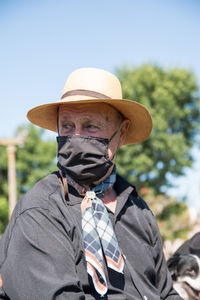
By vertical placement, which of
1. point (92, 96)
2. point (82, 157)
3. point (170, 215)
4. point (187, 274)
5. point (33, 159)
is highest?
point (92, 96)

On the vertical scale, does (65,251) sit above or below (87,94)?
below

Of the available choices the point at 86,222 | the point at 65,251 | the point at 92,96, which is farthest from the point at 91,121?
the point at 65,251

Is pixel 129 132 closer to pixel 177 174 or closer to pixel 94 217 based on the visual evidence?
pixel 94 217

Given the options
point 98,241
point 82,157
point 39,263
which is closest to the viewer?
point 39,263

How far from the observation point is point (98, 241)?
1986mm

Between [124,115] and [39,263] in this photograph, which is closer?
[39,263]

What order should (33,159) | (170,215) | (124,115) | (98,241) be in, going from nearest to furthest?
(98,241), (124,115), (170,215), (33,159)

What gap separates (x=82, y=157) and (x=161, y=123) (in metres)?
20.5

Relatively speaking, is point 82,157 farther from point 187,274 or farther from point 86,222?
point 187,274

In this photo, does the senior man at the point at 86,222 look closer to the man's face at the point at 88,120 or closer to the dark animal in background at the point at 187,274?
the man's face at the point at 88,120

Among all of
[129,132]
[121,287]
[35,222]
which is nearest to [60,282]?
[35,222]

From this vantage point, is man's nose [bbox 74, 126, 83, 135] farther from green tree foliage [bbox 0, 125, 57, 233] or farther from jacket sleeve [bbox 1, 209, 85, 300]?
green tree foliage [bbox 0, 125, 57, 233]

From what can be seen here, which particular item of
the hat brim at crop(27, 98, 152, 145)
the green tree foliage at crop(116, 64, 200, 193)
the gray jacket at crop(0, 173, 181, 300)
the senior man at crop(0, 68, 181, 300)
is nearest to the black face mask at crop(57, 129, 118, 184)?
the senior man at crop(0, 68, 181, 300)

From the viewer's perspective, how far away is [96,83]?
2357mm
